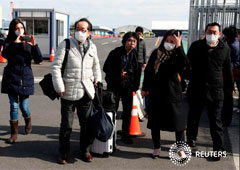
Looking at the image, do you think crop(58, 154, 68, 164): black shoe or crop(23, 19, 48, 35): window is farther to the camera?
crop(23, 19, 48, 35): window

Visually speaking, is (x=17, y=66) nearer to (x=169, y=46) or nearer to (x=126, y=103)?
(x=126, y=103)

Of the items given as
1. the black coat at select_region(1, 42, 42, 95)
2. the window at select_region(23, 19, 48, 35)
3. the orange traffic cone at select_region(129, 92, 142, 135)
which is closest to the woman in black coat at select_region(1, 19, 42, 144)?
the black coat at select_region(1, 42, 42, 95)

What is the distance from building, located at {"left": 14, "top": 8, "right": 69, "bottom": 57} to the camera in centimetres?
1766

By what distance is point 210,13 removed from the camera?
1216 centimetres

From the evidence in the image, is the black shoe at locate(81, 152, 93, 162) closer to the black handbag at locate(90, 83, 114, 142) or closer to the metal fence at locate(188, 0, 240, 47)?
the black handbag at locate(90, 83, 114, 142)

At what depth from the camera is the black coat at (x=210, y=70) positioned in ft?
15.2

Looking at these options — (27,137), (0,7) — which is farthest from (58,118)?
(0,7)

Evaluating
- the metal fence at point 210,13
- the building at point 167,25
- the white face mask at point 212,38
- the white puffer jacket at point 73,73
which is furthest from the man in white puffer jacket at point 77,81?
the building at point 167,25

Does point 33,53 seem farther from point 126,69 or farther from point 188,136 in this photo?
point 188,136

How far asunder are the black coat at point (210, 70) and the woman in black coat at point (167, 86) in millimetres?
382

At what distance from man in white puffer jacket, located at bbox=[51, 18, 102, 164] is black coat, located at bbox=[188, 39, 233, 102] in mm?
1435

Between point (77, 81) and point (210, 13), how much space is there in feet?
29.7

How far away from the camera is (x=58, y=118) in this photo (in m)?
6.72

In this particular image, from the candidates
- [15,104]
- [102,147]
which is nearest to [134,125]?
[102,147]
